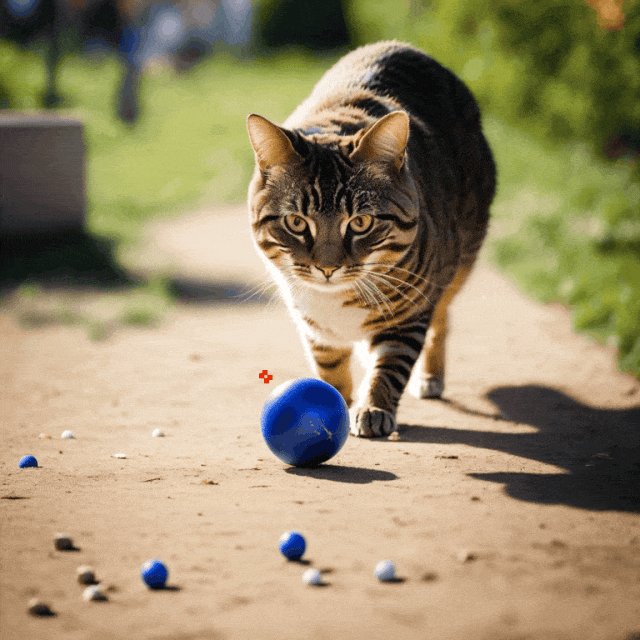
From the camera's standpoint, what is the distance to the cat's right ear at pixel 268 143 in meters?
3.79

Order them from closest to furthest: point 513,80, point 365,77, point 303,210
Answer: point 303,210, point 365,77, point 513,80

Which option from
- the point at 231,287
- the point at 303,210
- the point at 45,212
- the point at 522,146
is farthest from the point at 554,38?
the point at 303,210

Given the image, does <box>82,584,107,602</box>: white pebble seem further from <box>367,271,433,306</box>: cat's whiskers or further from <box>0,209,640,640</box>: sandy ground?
<box>367,271,433,306</box>: cat's whiskers

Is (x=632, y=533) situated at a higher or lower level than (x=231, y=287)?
higher

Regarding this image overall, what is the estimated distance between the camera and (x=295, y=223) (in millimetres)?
3863

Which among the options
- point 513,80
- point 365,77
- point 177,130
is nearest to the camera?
point 365,77

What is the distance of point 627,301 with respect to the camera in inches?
222

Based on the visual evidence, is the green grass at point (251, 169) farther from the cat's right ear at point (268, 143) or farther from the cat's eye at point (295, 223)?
the cat's right ear at point (268, 143)

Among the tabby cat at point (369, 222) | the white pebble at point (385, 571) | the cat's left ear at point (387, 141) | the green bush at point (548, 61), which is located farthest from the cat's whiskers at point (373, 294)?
the green bush at point (548, 61)

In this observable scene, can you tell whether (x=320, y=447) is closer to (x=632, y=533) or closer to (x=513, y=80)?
(x=632, y=533)

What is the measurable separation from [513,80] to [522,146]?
963 millimetres

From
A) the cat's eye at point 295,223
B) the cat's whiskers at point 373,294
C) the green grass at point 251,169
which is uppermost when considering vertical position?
the cat's eye at point 295,223

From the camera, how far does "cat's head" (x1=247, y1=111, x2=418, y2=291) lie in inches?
149

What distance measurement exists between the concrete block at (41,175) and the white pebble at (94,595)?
6.69 metres
